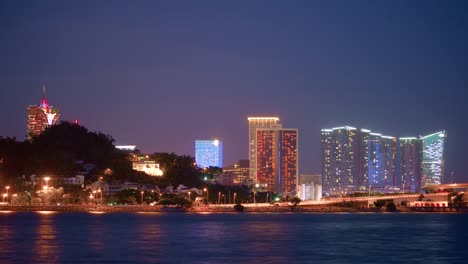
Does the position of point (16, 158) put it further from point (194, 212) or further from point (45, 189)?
point (194, 212)

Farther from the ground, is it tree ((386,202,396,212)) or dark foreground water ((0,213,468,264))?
tree ((386,202,396,212))

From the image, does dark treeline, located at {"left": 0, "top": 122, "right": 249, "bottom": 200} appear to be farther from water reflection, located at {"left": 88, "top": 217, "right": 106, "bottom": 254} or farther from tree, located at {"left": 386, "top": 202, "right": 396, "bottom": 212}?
water reflection, located at {"left": 88, "top": 217, "right": 106, "bottom": 254}

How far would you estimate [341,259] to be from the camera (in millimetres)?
45688

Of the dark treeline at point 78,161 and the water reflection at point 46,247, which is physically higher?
the dark treeline at point 78,161

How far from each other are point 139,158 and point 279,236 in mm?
112237

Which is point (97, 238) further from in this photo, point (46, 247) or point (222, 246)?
point (222, 246)

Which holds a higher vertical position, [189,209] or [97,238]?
[189,209]

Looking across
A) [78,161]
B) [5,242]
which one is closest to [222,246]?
[5,242]

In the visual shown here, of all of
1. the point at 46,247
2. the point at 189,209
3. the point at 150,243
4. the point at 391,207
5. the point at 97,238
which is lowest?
the point at 46,247

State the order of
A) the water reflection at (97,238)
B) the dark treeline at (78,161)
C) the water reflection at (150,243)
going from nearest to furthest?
the water reflection at (150,243)
the water reflection at (97,238)
the dark treeline at (78,161)

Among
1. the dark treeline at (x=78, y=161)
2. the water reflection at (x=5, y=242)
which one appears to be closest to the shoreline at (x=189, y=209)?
the dark treeline at (x=78, y=161)

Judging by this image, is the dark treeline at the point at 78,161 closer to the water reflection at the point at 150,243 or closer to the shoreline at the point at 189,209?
the shoreline at the point at 189,209

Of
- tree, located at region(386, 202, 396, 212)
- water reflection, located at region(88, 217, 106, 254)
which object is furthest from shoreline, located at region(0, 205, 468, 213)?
water reflection, located at region(88, 217, 106, 254)

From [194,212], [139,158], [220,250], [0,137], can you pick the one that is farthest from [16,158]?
[220,250]
